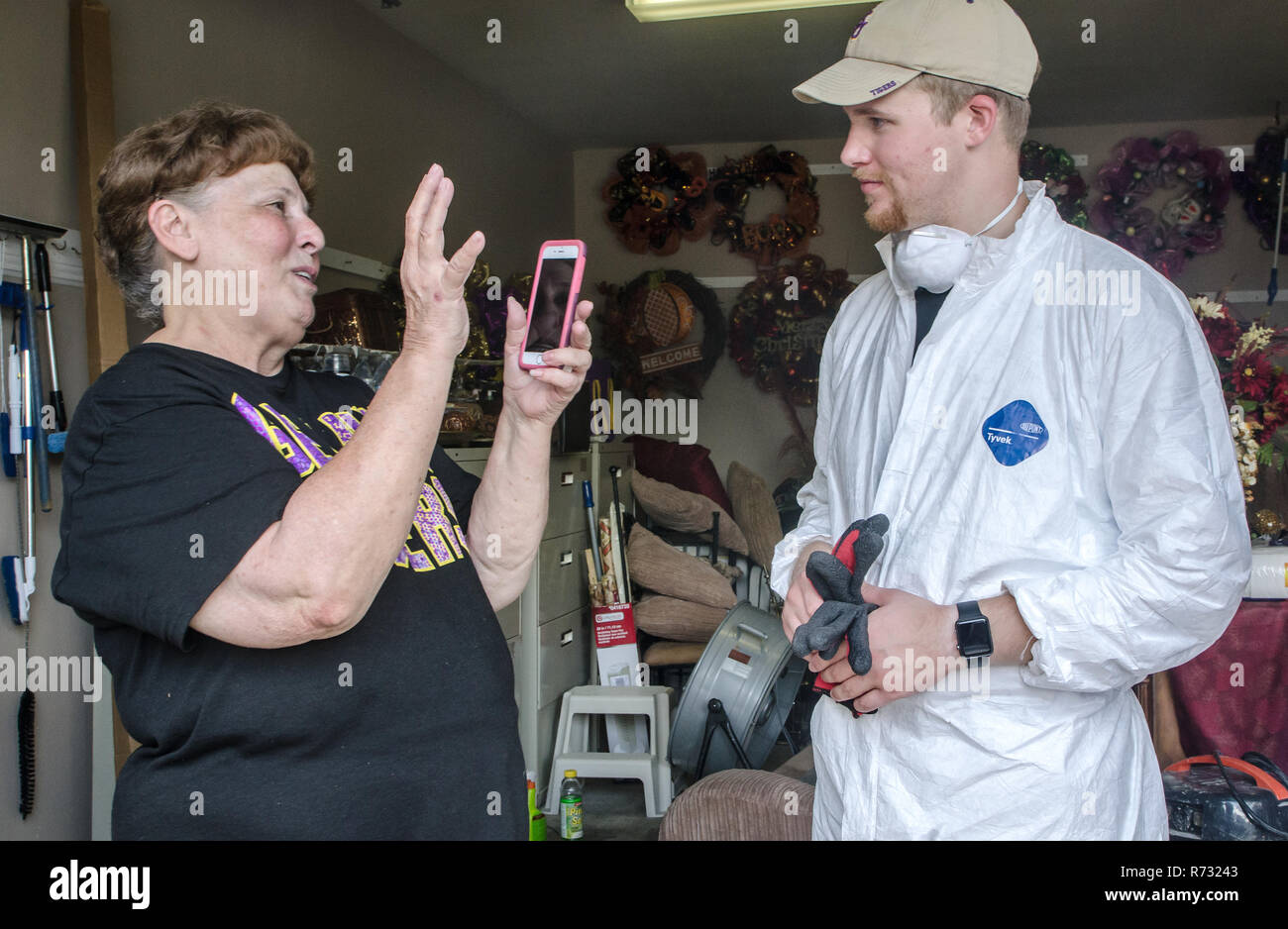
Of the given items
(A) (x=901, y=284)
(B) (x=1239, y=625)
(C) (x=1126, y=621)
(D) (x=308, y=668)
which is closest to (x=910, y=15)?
(A) (x=901, y=284)

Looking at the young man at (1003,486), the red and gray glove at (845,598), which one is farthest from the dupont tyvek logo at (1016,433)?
the red and gray glove at (845,598)

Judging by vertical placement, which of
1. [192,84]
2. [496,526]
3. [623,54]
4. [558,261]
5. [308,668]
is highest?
[623,54]

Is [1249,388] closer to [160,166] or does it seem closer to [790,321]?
[160,166]

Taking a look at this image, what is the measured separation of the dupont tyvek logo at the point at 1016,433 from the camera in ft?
4.25

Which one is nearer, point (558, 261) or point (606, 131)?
point (558, 261)

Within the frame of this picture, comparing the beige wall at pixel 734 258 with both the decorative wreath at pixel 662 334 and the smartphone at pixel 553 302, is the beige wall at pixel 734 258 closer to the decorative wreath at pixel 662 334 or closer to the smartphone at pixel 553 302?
the decorative wreath at pixel 662 334

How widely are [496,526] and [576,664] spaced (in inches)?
118

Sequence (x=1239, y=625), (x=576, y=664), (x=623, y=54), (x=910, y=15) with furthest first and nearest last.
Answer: (x=623, y=54) → (x=576, y=664) → (x=1239, y=625) → (x=910, y=15)

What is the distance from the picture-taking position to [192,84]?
3.13 m

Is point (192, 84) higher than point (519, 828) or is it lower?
higher

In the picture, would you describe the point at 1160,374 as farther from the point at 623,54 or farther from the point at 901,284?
the point at 623,54

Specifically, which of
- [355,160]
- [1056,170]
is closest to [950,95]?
[355,160]

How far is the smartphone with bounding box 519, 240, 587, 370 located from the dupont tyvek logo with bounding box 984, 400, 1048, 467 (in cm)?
57

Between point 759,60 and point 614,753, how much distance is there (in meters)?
3.23
